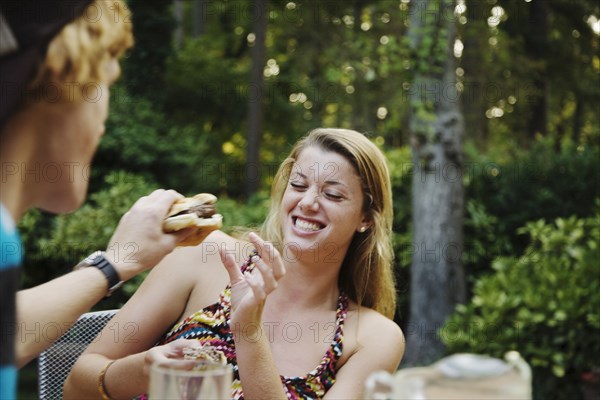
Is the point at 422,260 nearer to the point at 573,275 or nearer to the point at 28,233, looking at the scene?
the point at 573,275

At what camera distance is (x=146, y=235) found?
1.61m

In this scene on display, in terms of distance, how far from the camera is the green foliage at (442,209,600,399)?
515 centimetres

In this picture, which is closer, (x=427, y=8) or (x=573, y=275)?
(x=573, y=275)

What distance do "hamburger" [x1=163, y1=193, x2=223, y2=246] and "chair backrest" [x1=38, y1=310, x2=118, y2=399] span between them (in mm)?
805

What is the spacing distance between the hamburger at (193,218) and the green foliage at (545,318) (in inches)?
151

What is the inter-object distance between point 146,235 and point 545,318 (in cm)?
422

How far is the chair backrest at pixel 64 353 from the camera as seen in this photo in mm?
2400

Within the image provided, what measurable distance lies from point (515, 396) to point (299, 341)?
4.79ft

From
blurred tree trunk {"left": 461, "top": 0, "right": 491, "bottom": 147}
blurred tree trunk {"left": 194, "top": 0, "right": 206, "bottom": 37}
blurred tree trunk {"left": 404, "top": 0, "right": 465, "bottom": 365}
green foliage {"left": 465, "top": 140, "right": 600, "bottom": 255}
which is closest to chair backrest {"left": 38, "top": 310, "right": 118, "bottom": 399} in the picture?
blurred tree trunk {"left": 404, "top": 0, "right": 465, "bottom": 365}

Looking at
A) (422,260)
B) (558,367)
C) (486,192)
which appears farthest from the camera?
(486,192)

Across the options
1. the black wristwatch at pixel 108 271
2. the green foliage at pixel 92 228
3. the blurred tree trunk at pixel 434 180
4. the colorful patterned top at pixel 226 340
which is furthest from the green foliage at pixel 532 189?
the black wristwatch at pixel 108 271

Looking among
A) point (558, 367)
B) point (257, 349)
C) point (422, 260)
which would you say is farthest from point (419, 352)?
point (257, 349)

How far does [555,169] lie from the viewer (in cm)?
830

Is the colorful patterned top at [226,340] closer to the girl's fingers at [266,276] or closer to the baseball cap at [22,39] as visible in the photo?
the girl's fingers at [266,276]
